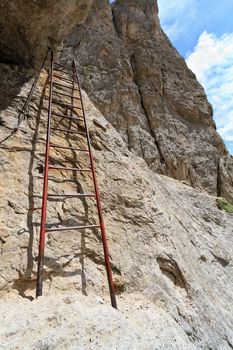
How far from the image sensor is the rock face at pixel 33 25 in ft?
19.7

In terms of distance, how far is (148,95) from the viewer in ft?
78.6

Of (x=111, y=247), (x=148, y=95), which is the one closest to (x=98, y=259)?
(x=111, y=247)

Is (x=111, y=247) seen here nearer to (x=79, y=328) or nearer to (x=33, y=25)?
(x=79, y=328)

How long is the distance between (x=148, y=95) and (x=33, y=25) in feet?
61.0

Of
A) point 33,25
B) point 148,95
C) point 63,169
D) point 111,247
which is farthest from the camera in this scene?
point 148,95

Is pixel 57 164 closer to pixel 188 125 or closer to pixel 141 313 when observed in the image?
pixel 141 313

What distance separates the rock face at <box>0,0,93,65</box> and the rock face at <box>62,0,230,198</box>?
13.7 m

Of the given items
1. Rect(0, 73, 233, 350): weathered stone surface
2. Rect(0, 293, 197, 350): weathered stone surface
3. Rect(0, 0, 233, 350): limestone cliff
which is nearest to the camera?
Rect(0, 293, 197, 350): weathered stone surface

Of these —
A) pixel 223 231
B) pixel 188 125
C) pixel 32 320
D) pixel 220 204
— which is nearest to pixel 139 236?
pixel 32 320

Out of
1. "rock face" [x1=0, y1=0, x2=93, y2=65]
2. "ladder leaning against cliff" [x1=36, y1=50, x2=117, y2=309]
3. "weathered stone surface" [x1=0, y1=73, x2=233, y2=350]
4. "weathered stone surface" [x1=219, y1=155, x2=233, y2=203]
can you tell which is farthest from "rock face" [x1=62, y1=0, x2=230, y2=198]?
"weathered stone surface" [x1=0, y1=73, x2=233, y2=350]

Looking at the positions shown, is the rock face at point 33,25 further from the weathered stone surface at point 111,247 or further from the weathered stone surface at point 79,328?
the weathered stone surface at point 79,328

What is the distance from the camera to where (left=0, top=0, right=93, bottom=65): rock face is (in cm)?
601

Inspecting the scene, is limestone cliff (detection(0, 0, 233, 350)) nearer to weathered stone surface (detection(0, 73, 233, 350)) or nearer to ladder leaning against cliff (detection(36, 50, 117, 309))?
weathered stone surface (detection(0, 73, 233, 350))

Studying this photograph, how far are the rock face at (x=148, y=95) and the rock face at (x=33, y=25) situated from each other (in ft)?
A: 45.1
